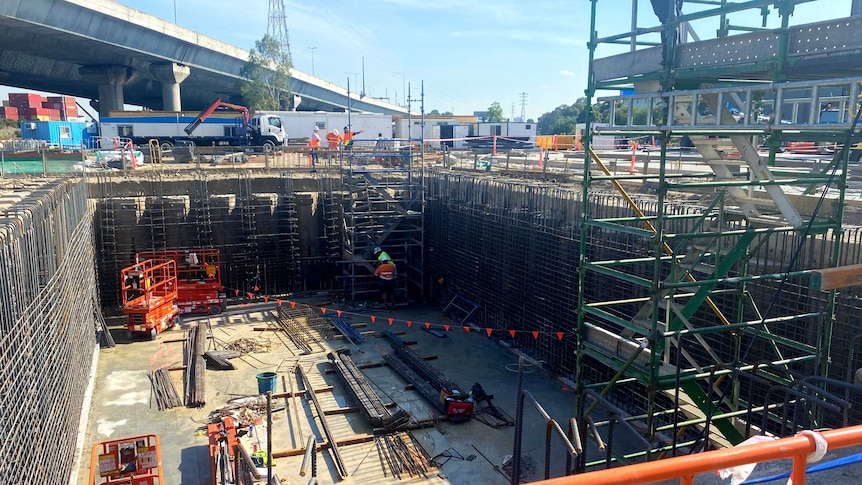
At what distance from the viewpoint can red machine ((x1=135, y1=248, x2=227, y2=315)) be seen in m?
17.7

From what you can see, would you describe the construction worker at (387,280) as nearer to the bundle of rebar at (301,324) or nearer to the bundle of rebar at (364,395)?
the bundle of rebar at (301,324)

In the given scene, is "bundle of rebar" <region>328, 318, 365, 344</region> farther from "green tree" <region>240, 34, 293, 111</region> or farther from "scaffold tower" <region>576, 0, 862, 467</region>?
"green tree" <region>240, 34, 293, 111</region>

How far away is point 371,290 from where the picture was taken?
63.6 ft

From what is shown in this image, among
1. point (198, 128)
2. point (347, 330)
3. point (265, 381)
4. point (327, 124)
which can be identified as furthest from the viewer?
point (327, 124)

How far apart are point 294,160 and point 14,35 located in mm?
20427

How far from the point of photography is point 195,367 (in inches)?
526

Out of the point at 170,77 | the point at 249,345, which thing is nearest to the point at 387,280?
the point at 249,345

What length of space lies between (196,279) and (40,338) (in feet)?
37.7

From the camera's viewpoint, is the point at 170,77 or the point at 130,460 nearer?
the point at 130,460

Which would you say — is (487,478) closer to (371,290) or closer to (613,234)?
(613,234)

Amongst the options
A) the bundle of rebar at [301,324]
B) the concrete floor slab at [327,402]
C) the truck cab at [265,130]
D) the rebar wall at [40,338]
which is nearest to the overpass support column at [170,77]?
the truck cab at [265,130]

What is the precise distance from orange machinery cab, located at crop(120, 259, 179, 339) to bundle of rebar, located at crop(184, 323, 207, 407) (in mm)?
819

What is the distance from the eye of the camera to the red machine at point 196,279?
58.2 feet

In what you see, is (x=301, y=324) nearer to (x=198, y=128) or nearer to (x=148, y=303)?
(x=148, y=303)
